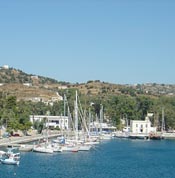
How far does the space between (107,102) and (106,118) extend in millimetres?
9078

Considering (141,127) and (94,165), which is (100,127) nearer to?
(141,127)

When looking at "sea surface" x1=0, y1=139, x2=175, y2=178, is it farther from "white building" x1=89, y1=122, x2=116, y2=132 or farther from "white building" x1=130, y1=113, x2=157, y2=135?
"white building" x1=130, y1=113, x2=157, y2=135

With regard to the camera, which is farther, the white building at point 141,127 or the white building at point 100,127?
the white building at point 141,127

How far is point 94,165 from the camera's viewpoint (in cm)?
6862

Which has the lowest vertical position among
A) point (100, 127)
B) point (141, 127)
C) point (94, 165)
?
point (94, 165)

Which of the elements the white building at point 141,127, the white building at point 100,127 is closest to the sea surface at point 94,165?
the white building at point 100,127

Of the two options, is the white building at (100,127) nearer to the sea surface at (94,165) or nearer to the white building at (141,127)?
the white building at (141,127)

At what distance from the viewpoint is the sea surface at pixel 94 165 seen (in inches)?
2377

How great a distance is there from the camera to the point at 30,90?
7859 inches

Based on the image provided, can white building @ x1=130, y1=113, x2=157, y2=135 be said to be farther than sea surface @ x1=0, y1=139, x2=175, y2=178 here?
Yes

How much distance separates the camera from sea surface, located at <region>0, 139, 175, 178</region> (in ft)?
198

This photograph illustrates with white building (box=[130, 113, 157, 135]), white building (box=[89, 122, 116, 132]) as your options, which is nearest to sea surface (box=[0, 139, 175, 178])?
white building (box=[89, 122, 116, 132])

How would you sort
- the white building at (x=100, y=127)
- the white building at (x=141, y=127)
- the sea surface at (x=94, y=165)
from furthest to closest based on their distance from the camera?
the white building at (x=141, y=127) < the white building at (x=100, y=127) < the sea surface at (x=94, y=165)

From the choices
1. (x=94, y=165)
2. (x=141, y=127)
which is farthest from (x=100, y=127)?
(x=94, y=165)
